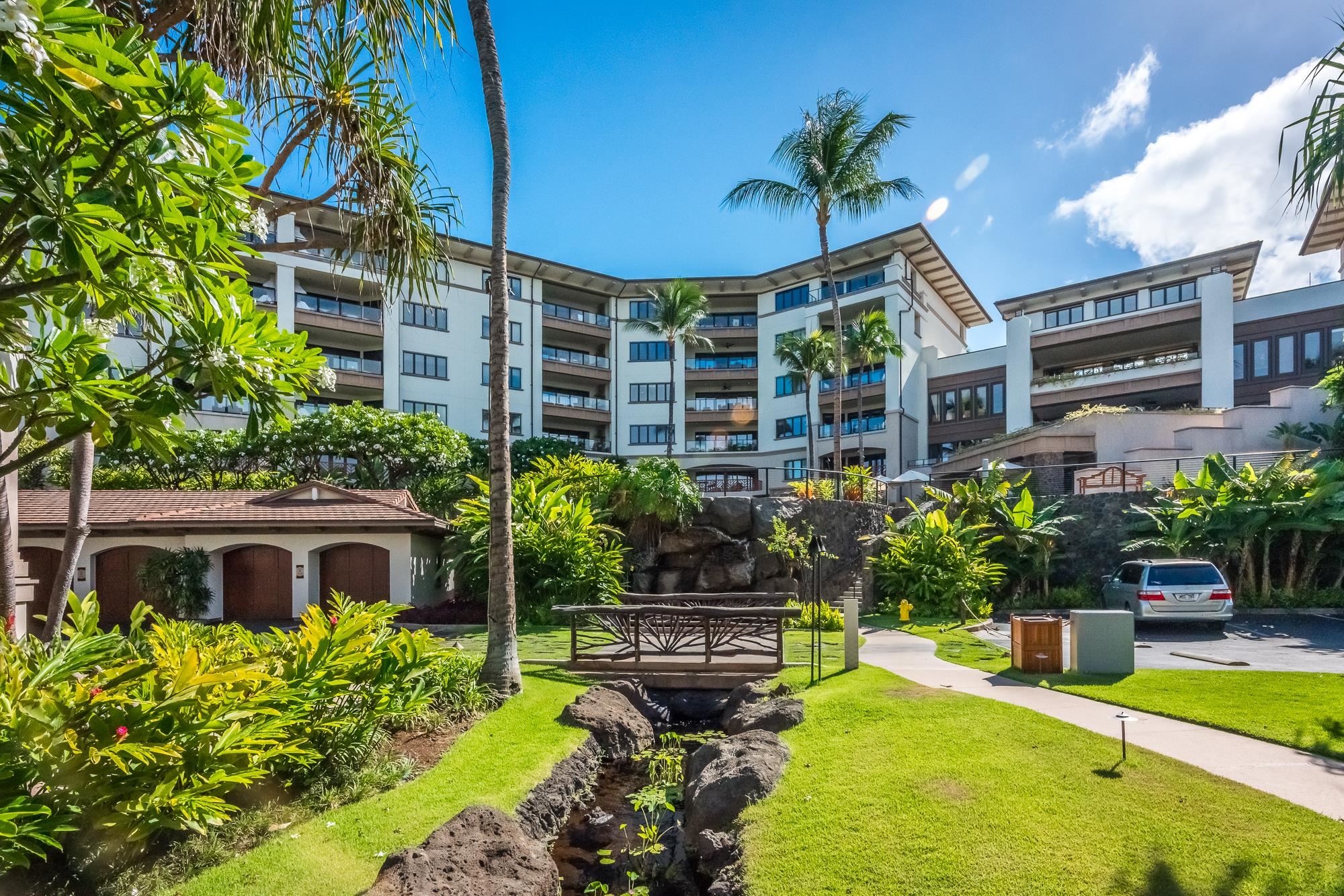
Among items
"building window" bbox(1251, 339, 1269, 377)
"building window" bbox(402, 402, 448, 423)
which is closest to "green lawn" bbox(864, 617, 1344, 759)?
"building window" bbox(1251, 339, 1269, 377)

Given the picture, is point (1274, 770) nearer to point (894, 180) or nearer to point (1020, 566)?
point (1020, 566)

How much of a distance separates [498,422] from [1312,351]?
1389 inches

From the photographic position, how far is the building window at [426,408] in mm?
38812

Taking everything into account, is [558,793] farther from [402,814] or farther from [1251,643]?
[1251,643]

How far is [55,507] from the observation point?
67.0ft

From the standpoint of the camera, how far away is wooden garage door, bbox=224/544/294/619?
20.2 m

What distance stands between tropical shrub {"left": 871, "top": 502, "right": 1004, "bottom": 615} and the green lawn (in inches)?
299

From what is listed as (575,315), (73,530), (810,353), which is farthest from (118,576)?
(575,315)

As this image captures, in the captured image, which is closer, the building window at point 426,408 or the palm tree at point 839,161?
the palm tree at point 839,161

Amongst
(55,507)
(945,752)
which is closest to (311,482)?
(55,507)

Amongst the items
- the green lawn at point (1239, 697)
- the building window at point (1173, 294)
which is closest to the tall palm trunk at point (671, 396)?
the building window at point (1173, 294)

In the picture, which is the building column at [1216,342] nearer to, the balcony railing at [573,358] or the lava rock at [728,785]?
the balcony railing at [573,358]

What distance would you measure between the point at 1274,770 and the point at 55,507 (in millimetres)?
27253

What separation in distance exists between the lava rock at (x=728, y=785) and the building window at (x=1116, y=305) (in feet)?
124
